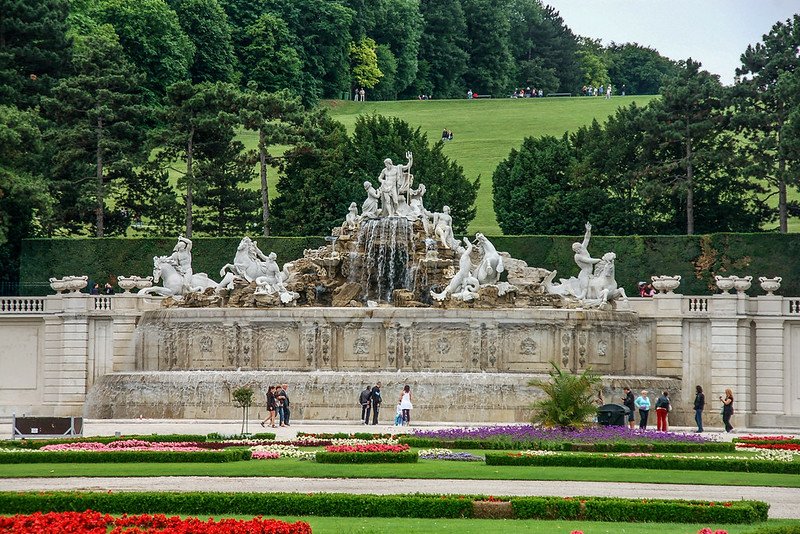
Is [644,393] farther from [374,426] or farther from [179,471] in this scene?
[179,471]

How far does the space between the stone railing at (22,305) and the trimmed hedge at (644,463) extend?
90.6 ft

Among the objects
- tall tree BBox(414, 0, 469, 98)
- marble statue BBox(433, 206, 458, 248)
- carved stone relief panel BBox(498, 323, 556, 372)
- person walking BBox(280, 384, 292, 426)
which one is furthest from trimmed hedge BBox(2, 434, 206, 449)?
tall tree BBox(414, 0, 469, 98)

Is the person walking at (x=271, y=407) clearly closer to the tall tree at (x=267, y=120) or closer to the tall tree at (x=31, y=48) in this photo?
the tall tree at (x=267, y=120)

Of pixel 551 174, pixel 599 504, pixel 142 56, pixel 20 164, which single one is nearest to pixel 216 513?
pixel 599 504

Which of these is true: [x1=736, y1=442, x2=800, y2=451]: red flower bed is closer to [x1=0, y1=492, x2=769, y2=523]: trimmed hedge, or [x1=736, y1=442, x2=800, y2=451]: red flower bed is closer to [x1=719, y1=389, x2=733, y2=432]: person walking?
[x1=719, y1=389, x2=733, y2=432]: person walking

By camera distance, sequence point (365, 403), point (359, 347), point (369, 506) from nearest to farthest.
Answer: point (369, 506), point (365, 403), point (359, 347)

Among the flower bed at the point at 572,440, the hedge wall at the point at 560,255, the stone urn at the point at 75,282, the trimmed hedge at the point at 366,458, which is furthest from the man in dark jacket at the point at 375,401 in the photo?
the hedge wall at the point at 560,255

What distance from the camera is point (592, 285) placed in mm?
55062

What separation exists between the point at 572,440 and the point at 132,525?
15.8 m

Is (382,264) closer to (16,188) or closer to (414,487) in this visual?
(16,188)

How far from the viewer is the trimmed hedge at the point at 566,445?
35.6 meters

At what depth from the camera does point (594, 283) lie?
181 feet

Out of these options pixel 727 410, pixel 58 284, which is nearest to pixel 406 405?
pixel 727 410

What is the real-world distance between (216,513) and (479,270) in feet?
99.7
